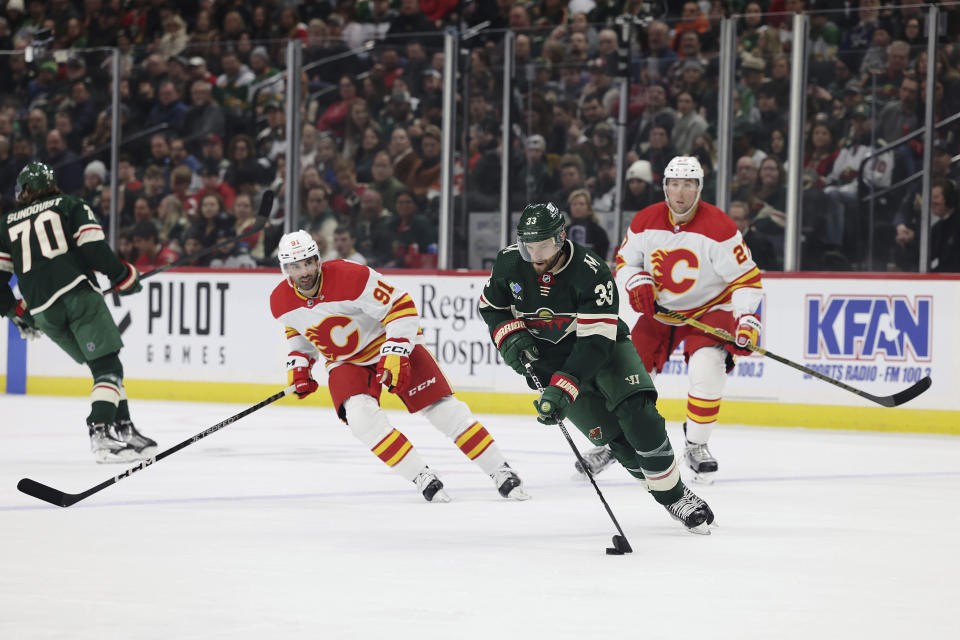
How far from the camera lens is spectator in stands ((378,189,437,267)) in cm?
967

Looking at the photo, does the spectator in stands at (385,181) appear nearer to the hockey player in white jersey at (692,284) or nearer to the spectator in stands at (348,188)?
the spectator in stands at (348,188)

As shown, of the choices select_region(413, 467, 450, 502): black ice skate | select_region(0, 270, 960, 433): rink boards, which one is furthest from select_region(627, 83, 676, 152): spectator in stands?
select_region(413, 467, 450, 502): black ice skate

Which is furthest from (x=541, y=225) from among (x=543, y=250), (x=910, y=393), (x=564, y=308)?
(x=910, y=393)

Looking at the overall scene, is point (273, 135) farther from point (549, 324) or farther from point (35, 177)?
point (549, 324)

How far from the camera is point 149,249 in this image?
1049 cm

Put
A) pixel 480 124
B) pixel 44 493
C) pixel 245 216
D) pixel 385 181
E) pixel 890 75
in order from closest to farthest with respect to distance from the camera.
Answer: pixel 44 493
pixel 890 75
pixel 480 124
pixel 385 181
pixel 245 216

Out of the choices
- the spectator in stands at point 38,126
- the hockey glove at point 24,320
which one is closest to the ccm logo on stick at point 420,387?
the hockey glove at point 24,320

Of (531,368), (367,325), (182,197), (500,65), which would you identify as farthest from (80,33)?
(531,368)

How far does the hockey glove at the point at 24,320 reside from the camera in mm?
6855

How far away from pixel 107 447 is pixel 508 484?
6.91ft

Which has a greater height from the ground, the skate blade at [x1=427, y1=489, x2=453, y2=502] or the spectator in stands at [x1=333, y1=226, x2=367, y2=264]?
the spectator in stands at [x1=333, y1=226, x2=367, y2=264]

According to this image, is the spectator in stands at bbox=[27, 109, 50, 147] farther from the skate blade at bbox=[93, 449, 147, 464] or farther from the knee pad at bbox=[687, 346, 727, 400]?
the knee pad at bbox=[687, 346, 727, 400]

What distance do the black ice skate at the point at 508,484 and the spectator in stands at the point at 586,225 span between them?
12.6 ft

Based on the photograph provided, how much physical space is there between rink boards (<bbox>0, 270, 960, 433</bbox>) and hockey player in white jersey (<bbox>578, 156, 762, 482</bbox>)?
2523 millimetres
